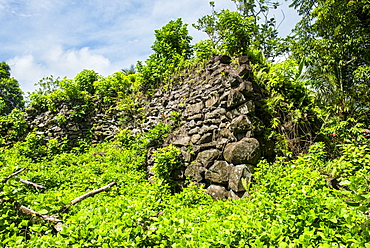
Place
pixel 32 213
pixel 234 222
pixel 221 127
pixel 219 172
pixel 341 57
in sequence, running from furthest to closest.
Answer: pixel 341 57
pixel 221 127
pixel 219 172
pixel 32 213
pixel 234 222

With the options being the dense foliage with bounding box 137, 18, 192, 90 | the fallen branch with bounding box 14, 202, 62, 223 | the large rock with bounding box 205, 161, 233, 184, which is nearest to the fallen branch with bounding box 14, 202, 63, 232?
the fallen branch with bounding box 14, 202, 62, 223

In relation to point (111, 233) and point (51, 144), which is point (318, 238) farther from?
point (51, 144)

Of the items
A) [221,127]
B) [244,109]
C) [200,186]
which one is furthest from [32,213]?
[244,109]

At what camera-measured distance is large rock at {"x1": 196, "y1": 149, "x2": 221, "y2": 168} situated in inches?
183

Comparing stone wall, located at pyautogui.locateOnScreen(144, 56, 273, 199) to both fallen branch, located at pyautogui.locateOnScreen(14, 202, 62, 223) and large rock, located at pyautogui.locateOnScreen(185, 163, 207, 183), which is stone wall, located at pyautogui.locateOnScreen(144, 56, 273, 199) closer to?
large rock, located at pyautogui.locateOnScreen(185, 163, 207, 183)

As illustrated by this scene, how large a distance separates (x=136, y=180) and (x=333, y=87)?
768 centimetres

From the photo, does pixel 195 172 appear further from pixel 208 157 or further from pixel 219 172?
pixel 219 172

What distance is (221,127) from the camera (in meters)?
4.85

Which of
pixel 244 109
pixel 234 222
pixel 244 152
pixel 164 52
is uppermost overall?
pixel 164 52

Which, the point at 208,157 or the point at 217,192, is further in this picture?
the point at 208,157

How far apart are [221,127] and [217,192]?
150cm

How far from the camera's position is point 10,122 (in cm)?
915

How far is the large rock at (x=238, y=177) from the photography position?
12.9 ft

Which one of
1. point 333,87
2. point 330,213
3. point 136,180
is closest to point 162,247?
point 330,213
